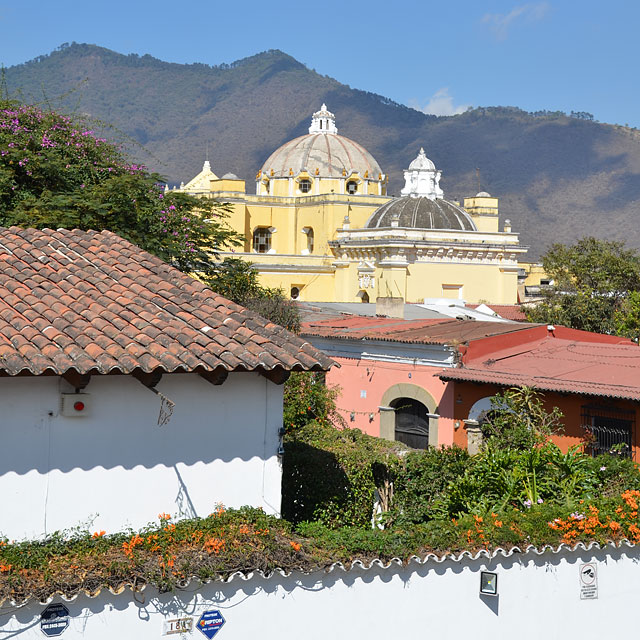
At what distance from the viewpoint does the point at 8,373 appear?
8453mm

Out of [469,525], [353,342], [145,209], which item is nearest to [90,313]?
[469,525]

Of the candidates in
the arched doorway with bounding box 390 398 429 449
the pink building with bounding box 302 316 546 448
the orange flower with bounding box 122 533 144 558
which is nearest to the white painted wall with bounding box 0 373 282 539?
the orange flower with bounding box 122 533 144 558

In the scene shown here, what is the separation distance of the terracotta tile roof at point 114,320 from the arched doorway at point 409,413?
29.9 feet

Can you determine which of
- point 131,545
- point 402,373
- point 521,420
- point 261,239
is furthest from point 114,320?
point 261,239

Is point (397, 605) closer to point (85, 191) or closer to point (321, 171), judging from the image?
point (85, 191)

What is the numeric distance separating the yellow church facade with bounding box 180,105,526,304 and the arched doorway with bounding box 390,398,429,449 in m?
26.4

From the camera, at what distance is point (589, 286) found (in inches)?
1358

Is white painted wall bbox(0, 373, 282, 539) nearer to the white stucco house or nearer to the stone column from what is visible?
the white stucco house

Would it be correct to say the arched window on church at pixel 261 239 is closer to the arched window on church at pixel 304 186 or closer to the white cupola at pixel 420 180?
the arched window on church at pixel 304 186

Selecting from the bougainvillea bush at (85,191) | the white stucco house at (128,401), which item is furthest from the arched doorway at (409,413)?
the white stucco house at (128,401)

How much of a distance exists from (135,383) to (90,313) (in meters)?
0.86

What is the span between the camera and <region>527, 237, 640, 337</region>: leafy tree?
32188 millimetres

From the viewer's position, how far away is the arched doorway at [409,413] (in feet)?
63.3

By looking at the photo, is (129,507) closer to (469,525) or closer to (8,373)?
(8,373)
